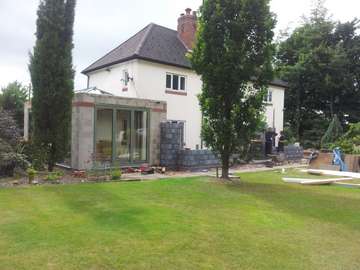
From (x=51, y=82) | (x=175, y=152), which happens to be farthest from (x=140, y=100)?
(x=51, y=82)

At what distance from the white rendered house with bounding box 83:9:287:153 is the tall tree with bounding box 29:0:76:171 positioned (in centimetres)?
676

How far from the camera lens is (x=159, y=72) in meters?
20.3

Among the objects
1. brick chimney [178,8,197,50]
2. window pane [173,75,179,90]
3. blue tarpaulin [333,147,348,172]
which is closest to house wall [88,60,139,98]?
window pane [173,75,179,90]

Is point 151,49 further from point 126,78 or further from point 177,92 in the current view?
point 177,92

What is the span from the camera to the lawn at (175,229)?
173 inches

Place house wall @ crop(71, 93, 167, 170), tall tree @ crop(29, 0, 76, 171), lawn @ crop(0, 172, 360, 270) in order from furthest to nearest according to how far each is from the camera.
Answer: house wall @ crop(71, 93, 167, 170) → tall tree @ crop(29, 0, 76, 171) → lawn @ crop(0, 172, 360, 270)

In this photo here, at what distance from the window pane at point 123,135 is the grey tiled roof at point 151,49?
5839mm

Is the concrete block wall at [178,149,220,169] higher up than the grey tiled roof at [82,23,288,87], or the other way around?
the grey tiled roof at [82,23,288,87]

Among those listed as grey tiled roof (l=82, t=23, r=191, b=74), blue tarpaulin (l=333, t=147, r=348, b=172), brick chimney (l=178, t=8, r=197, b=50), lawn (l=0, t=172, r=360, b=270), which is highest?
brick chimney (l=178, t=8, r=197, b=50)

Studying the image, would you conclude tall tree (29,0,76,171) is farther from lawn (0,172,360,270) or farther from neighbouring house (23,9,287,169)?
lawn (0,172,360,270)

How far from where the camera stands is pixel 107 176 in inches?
466

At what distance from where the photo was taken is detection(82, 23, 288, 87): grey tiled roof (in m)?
20.1

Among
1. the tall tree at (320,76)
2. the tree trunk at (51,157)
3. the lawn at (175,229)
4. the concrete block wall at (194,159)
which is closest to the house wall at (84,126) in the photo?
the tree trunk at (51,157)

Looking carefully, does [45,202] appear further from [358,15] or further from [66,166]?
[358,15]
